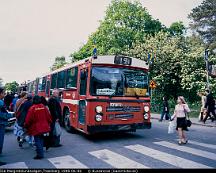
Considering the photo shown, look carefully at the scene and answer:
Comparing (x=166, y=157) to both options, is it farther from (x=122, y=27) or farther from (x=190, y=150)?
(x=122, y=27)

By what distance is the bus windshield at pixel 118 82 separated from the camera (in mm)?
10711

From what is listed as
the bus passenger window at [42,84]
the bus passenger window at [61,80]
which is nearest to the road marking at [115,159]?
the bus passenger window at [61,80]

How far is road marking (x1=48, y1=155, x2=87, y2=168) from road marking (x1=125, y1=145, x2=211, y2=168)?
2.11 meters

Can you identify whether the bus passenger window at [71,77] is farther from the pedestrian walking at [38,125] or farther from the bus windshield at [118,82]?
the pedestrian walking at [38,125]

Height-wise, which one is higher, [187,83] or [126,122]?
[187,83]

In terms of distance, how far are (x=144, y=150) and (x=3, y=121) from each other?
4.30 meters

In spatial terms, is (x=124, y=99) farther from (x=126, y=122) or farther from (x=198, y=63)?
(x=198, y=63)

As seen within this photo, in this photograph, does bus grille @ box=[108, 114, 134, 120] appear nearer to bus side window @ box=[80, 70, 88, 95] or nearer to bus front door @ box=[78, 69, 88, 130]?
bus front door @ box=[78, 69, 88, 130]

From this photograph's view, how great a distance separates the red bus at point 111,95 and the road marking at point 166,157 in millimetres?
1443

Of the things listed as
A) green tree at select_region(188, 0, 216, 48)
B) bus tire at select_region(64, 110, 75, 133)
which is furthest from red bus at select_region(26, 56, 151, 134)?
green tree at select_region(188, 0, 216, 48)

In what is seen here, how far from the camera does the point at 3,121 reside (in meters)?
8.47

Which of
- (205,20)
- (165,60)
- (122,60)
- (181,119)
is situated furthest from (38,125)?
(205,20)

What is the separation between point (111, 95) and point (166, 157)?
3367mm

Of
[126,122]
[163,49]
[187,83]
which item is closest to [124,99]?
[126,122]
